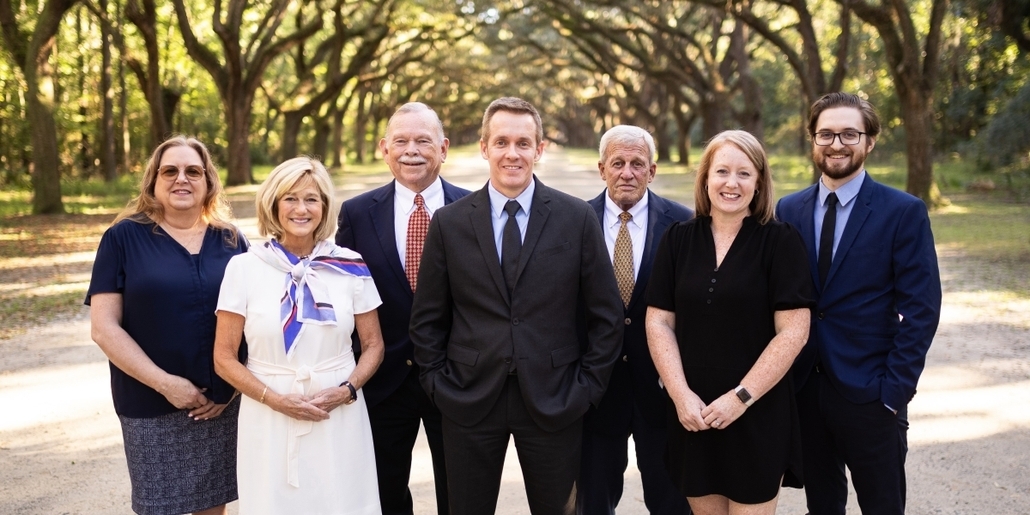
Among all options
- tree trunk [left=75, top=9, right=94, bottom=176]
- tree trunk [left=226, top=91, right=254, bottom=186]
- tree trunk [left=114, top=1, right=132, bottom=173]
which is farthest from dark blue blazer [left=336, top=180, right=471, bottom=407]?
tree trunk [left=75, top=9, right=94, bottom=176]

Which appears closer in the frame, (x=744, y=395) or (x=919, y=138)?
(x=744, y=395)

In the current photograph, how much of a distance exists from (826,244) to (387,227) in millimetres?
2013

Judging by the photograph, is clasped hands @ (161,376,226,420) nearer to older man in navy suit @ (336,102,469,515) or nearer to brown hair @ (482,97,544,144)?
older man in navy suit @ (336,102,469,515)

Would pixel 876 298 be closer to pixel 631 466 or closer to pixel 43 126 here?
pixel 631 466

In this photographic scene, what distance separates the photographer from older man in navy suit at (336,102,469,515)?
4070mm

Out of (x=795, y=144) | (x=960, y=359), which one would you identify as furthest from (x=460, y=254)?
(x=795, y=144)

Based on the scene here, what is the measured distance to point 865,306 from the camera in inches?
143

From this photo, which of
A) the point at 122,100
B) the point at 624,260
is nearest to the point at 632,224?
the point at 624,260

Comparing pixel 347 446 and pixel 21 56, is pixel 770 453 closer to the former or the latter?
pixel 347 446

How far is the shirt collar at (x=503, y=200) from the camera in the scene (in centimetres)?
357

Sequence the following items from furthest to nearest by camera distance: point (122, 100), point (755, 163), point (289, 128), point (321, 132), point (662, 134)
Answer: point (662, 134) < point (321, 132) < point (289, 128) < point (122, 100) < point (755, 163)

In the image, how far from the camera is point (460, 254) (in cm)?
348

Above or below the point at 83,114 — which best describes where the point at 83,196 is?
below

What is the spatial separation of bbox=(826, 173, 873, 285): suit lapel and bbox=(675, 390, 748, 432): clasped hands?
75 cm
